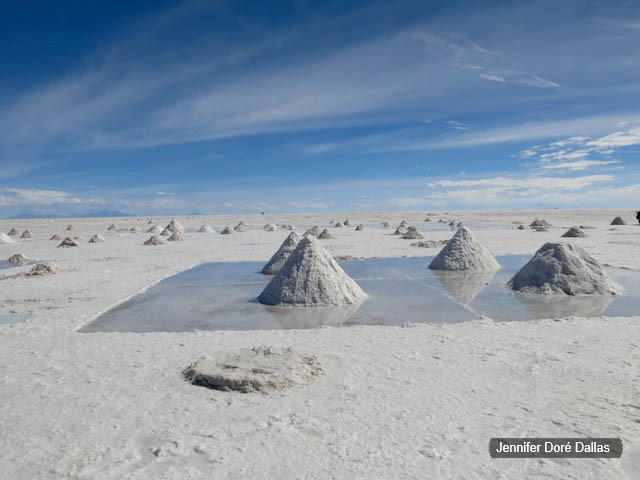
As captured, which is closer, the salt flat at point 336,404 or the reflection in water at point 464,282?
the salt flat at point 336,404

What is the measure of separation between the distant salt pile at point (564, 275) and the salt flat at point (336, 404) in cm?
189

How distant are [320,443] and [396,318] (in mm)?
3448

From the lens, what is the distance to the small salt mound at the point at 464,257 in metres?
10.1

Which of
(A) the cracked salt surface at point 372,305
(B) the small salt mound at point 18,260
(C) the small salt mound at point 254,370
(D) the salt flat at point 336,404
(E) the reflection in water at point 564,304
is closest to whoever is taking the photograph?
(D) the salt flat at point 336,404

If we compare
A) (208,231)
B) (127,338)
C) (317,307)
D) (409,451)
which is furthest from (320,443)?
(208,231)

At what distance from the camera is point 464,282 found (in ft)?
28.8

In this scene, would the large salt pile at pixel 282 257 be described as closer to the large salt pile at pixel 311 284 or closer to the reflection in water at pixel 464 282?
the large salt pile at pixel 311 284

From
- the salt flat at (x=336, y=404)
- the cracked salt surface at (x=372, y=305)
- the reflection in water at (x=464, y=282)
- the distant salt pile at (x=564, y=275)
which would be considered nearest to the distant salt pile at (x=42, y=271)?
the cracked salt surface at (x=372, y=305)

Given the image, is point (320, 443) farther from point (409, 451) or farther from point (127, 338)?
point (127, 338)

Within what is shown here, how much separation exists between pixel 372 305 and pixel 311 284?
1047 millimetres

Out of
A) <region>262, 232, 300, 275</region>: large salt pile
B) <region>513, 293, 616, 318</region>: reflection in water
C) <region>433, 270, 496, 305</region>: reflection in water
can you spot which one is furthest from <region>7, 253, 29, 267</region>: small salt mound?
<region>513, 293, 616, 318</region>: reflection in water

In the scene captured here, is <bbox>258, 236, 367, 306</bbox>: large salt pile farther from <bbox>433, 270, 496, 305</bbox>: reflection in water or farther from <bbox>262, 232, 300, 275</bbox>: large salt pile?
<bbox>262, 232, 300, 275</bbox>: large salt pile

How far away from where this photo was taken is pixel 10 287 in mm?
9219

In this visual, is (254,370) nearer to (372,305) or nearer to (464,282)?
(372,305)
